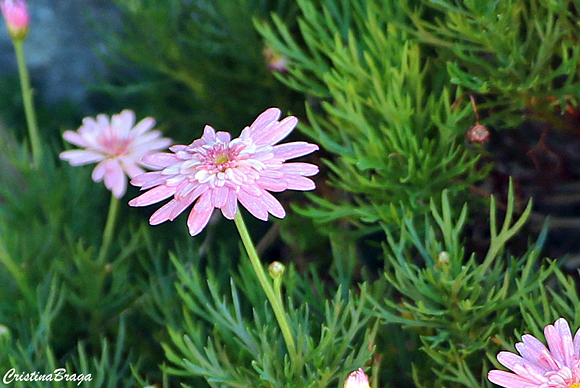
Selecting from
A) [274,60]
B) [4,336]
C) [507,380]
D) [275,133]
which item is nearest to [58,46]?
[274,60]

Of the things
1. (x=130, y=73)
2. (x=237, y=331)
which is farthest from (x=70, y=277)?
(x=130, y=73)

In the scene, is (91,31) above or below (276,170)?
above

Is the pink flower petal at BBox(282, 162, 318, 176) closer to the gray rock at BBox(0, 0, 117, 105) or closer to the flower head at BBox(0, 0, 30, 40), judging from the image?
the flower head at BBox(0, 0, 30, 40)

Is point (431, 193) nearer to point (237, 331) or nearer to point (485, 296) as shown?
point (485, 296)

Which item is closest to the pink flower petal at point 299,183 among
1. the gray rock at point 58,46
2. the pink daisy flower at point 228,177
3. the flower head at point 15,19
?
the pink daisy flower at point 228,177

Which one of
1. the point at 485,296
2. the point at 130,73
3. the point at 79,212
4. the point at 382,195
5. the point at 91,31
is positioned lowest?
the point at 485,296

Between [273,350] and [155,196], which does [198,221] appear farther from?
[273,350]

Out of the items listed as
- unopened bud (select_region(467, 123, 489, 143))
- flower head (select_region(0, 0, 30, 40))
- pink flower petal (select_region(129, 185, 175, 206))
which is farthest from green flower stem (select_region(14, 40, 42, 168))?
unopened bud (select_region(467, 123, 489, 143))

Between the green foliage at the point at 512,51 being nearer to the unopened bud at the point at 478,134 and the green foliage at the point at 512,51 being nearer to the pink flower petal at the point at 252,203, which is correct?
the unopened bud at the point at 478,134
